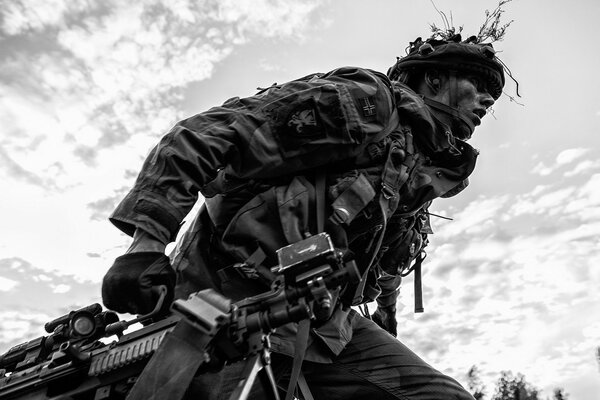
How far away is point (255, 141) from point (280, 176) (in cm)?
28

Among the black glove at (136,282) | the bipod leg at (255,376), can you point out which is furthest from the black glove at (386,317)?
the black glove at (136,282)

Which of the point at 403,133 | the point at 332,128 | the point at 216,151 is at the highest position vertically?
the point at 403,133

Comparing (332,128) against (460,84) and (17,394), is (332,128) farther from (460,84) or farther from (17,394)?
(17,394)

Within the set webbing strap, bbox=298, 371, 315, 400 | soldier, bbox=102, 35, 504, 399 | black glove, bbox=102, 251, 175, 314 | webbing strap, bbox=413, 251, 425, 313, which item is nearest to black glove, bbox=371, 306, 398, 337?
webbing strap, bbox=413, 251, 425, 313

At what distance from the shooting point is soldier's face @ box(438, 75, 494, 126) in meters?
3.91

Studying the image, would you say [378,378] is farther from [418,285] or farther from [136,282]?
[136,282]

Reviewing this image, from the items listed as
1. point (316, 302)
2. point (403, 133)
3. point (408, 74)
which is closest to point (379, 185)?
point (403, 133)

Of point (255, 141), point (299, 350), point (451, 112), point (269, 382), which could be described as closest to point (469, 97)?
point (451, 112)

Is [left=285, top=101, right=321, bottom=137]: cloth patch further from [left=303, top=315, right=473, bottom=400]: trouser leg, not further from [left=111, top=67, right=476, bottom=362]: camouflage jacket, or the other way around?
[left=303, top=315, right=473, bottom=400]: trouser leg

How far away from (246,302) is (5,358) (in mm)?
1761

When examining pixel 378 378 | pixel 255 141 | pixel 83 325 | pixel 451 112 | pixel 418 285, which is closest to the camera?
pixel 83 325

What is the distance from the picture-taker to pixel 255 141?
9.62ft

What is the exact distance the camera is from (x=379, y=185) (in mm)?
3191

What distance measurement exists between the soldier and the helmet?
54 cm
